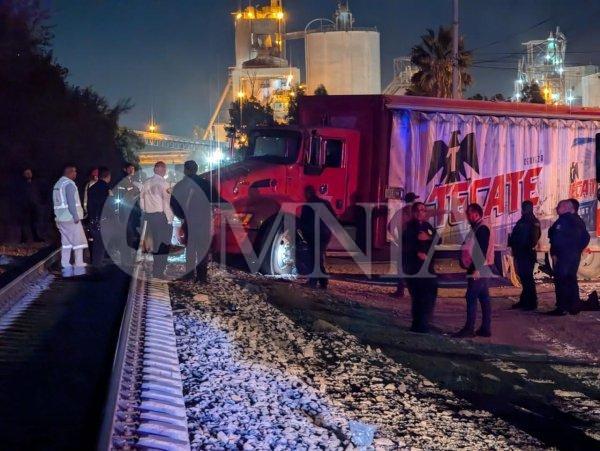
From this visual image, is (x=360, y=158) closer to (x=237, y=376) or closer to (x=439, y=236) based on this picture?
(x=439, y=236)

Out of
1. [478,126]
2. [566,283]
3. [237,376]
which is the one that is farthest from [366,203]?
[237,376]

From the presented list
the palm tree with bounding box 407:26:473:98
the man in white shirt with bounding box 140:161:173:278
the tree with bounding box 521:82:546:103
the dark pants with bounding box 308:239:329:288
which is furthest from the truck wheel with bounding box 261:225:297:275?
the tree with bounding box 521:82:546:103

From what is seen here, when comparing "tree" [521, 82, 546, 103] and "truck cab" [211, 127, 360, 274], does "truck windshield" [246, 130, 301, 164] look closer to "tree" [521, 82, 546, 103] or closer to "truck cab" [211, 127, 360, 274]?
"truck cab" [211, 127, 360, 274]

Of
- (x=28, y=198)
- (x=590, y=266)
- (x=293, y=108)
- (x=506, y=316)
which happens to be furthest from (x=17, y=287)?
(x=293, y=108)

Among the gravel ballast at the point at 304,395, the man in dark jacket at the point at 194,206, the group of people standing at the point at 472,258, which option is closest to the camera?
the gravel ballast at the point at 304,395

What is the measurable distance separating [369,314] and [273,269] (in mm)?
2747

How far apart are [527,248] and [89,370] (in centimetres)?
813

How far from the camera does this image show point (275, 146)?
1555 cm

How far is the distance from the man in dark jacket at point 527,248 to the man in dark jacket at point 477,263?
2.60 m

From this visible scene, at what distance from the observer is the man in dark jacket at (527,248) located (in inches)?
538

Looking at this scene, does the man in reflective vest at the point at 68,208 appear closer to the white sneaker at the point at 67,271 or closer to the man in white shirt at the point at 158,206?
the white sneaker at the point at 67,271

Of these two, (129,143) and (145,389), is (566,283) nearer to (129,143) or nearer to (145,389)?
(145,389)

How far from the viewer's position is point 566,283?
13.2 m

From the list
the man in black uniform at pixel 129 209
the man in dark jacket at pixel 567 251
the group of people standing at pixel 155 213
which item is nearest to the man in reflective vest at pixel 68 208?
the group of people standing at pixel 155 213
